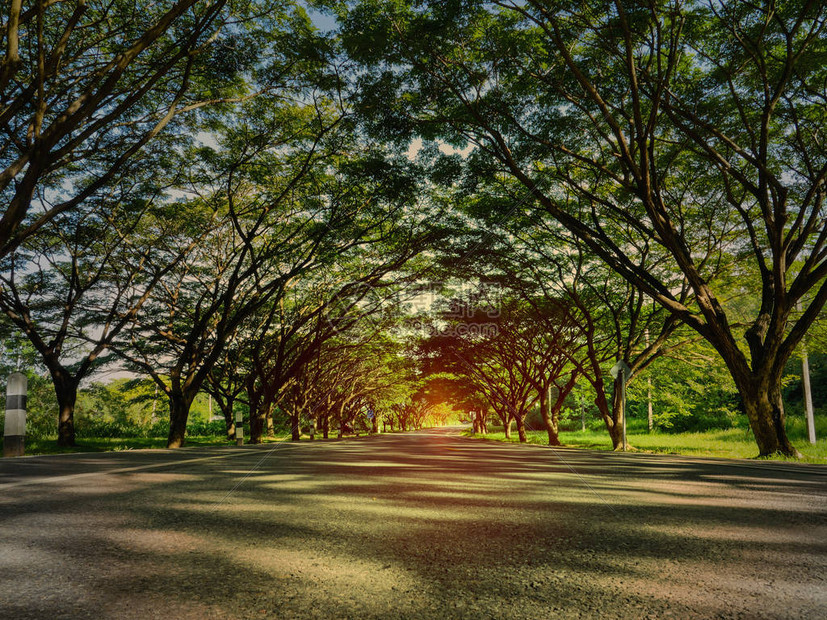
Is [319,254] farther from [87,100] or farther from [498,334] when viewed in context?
[498,334]

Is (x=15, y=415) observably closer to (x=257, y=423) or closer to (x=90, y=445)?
(x=90, y=445)

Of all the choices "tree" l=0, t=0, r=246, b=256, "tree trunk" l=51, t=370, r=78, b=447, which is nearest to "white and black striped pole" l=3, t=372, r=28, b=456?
"tree" l=0, t=0, r=246, b=256

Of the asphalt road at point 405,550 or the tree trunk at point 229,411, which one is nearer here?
the asphalt road at point 405,550

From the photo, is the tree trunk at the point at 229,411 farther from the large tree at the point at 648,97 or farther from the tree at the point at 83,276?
the large tree at the point at 648,97

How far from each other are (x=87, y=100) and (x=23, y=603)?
8.02m

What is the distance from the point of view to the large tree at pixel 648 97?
9.58 metres

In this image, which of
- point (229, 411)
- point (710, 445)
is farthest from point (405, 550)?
point (229, 411)

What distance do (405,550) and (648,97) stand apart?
463 inches

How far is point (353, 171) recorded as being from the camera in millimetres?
14312

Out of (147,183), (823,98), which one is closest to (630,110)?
(823,98)

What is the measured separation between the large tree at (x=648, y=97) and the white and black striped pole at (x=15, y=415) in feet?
32.3

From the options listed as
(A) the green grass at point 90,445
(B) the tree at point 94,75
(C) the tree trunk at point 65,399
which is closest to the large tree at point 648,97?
(B) the tree at point 94,75

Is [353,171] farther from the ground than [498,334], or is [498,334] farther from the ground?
[353,171]

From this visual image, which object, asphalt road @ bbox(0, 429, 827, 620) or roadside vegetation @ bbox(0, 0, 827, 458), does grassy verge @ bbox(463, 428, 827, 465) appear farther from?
asphalt road @ bbox(0, 429, 827, 620)
